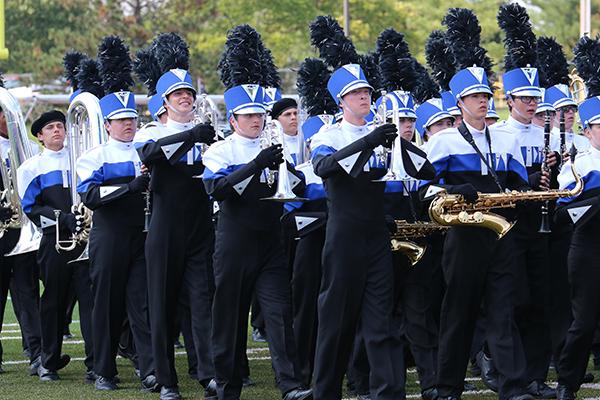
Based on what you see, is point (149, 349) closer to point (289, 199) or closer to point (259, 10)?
point (289, 199)

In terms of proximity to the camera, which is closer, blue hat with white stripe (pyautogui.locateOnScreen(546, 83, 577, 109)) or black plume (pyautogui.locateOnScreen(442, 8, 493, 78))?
black plume (pyautogui.locateOnScreen(442, 8, 493, 78))

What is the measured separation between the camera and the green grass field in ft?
33.9

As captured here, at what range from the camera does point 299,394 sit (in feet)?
31.2

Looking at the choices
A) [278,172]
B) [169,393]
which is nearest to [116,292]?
[169,393]

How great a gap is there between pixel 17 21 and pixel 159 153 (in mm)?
33118

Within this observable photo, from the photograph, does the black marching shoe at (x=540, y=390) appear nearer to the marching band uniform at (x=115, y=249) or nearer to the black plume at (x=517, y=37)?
the black plume at (x=517, y=37)

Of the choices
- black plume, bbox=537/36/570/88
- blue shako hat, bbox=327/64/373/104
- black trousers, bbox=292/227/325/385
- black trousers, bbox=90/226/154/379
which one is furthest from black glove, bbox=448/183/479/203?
black plume, bbox=537/36/570/88

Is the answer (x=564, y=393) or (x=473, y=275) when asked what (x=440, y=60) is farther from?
(x=564, y=393)

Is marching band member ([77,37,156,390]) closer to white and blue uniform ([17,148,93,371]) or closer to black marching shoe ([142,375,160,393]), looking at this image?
black marching shoe ([142,375,160,393])

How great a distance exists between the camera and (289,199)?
9328 millimetres

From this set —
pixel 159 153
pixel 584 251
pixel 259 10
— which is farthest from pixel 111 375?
pixel 259 10

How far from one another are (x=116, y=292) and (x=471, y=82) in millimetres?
2965

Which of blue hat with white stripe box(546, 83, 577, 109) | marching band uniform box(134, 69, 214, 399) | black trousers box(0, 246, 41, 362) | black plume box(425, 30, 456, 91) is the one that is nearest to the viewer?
marching band uniform box(134, 69, 214, 399)

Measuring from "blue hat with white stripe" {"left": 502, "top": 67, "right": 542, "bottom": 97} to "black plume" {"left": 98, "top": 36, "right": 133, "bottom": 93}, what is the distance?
111 inches
